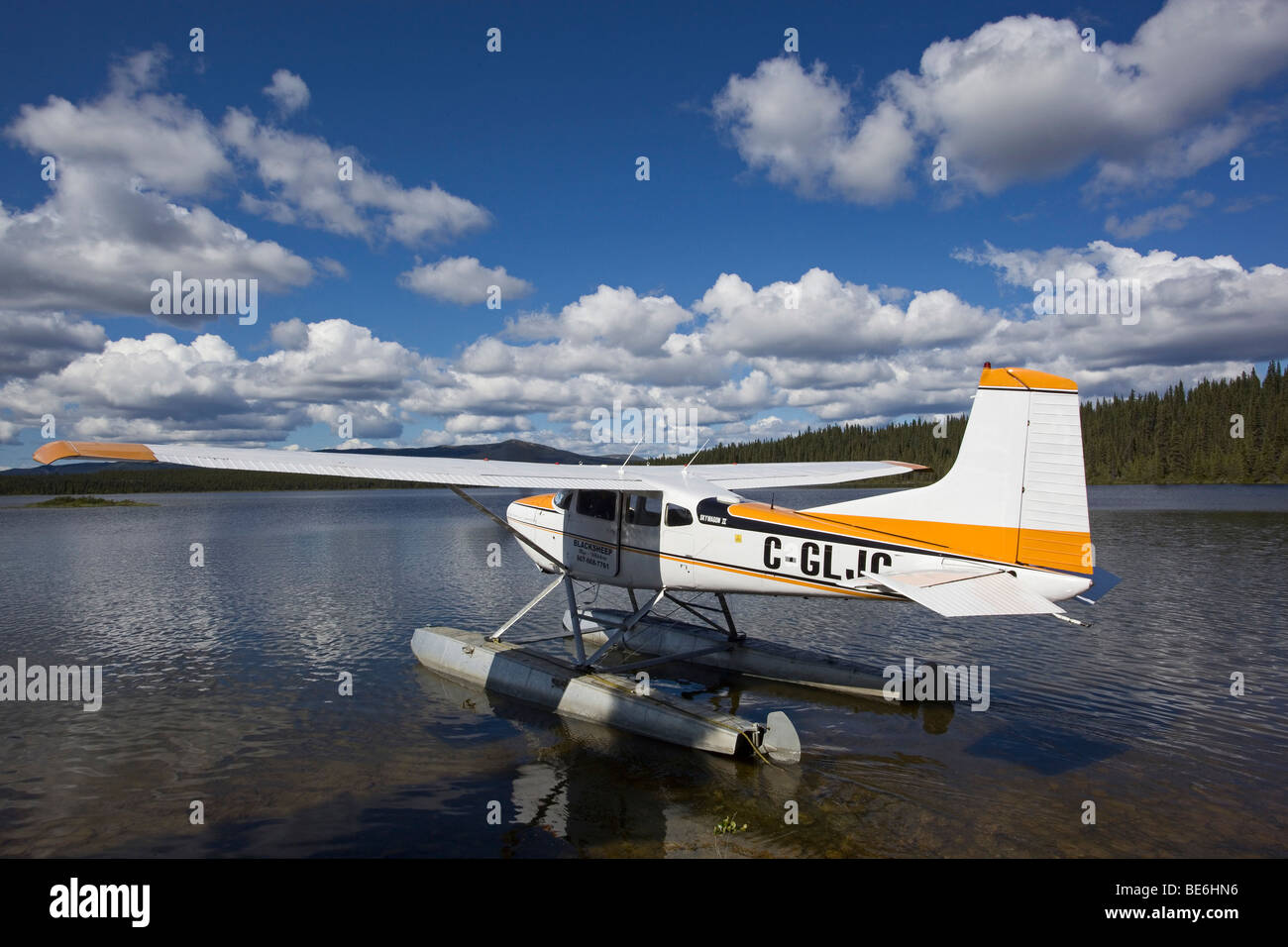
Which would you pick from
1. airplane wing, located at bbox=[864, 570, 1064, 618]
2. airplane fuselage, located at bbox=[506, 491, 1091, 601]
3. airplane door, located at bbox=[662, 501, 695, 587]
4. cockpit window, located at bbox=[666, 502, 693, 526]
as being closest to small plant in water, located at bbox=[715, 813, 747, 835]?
airplane wing, located at bbox=[864, 570, 1064, 618]

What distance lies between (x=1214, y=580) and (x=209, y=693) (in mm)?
21243

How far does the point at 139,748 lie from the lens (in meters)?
7.71

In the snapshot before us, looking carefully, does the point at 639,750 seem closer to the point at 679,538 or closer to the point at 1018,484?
the point at 679,538

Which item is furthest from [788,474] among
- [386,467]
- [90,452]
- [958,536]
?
[90,452]

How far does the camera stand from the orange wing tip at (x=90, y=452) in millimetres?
5584

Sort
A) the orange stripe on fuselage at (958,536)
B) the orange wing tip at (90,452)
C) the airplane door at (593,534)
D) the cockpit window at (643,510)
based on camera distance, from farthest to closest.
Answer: the airplane door at (593,534), the cockpit window at (643,510), the orange stripe on fuselage at (958,536), the orange wing tip at (90,452)

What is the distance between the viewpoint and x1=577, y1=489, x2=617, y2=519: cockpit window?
9266 mm

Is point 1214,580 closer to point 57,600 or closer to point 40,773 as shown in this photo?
point 40,773

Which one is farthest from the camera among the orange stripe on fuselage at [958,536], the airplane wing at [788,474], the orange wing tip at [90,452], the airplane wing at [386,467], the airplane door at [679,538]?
the airplane wing at [788,474]

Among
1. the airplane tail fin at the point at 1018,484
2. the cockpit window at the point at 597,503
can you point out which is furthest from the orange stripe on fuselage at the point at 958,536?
the cockpit window at the point at 597,503

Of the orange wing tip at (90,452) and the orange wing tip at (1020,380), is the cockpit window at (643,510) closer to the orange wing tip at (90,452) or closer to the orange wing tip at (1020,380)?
the orange wing tip at (1020,380)

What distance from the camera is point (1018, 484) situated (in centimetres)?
704

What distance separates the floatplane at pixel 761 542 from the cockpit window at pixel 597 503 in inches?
1.0
